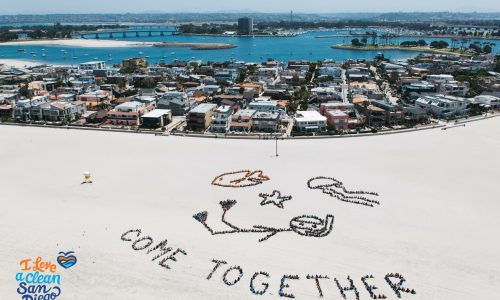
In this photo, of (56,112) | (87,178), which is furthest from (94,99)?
Result: (87,178)

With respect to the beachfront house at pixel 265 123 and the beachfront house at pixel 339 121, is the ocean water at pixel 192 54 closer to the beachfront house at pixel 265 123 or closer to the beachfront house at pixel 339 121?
the beachfront house at pixel 339 121

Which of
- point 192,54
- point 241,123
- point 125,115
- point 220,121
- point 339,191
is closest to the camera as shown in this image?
point 339,191

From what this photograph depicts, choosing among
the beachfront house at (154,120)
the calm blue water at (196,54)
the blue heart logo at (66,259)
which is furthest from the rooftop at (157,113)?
the calm blue water at (196,54)

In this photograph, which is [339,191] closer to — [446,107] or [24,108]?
[446,107]

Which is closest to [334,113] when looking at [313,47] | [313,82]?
[313,82]

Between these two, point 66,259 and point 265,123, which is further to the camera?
point 265,123

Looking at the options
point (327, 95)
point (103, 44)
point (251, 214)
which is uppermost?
point (103, 44)

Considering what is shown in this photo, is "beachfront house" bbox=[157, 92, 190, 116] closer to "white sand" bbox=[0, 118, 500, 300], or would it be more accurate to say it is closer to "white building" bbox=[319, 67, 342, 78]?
"white sand" bbox=[0, 118, 500, 300]
